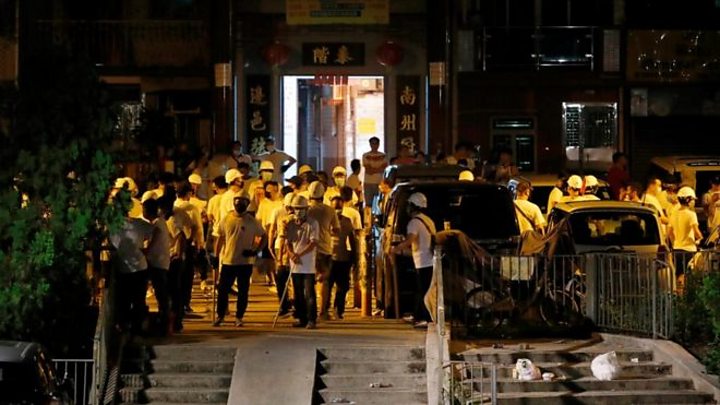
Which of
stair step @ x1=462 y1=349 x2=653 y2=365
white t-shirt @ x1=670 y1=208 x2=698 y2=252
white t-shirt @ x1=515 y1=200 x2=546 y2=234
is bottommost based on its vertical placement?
stair step @ x1=462 y1=349 x2=653 y2=365

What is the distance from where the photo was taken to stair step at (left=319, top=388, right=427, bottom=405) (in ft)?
54.5

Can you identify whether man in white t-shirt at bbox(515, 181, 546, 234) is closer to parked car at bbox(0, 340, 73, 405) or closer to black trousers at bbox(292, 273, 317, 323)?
black trousers at bbox(292, 273, 317, 323)

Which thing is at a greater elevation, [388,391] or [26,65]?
[26,65]

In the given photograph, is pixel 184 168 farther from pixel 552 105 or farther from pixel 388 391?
pixel 388 391

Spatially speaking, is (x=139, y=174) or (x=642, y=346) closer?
(x=642, y=346)

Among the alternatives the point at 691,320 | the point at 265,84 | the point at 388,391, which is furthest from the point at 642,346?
the point at 265,84

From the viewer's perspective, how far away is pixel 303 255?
743 inches

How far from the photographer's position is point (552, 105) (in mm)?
34344

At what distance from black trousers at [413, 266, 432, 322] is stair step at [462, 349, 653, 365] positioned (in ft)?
5.43

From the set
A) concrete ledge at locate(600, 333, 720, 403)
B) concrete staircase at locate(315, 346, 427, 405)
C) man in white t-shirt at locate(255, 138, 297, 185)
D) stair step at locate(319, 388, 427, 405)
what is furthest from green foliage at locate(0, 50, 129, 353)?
man in white t-shirt at locate(255, 138, 297, 185)

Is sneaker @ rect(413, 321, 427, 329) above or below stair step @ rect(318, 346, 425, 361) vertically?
above

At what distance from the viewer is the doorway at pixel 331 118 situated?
3350cm

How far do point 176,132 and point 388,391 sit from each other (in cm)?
1837

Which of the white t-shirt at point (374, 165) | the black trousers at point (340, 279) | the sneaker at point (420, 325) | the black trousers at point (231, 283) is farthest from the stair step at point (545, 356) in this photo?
the white t-shirt at point (374, 165)
